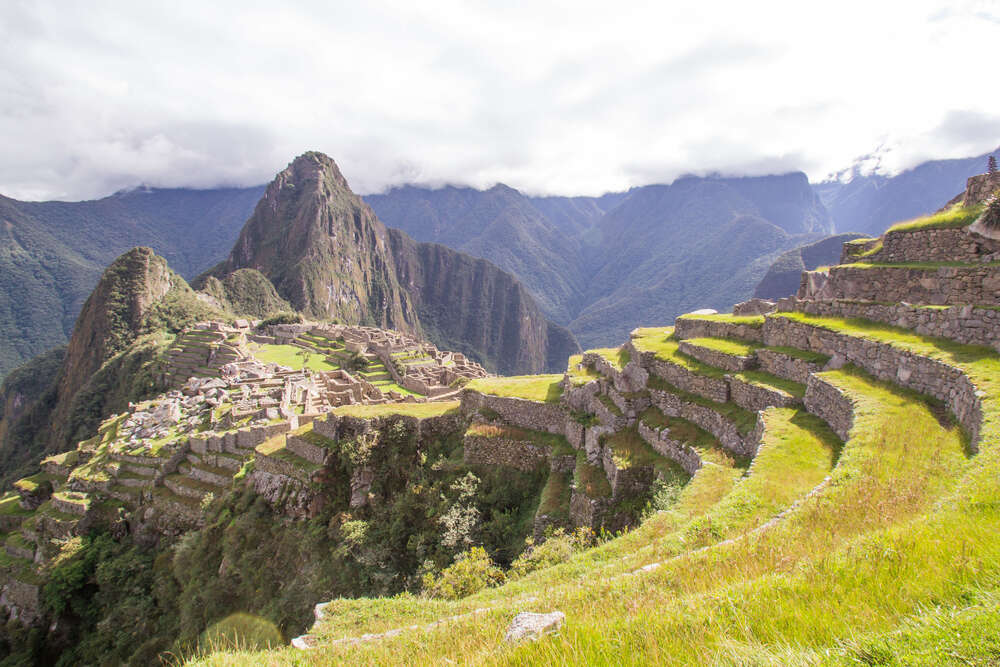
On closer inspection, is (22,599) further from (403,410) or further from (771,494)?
(771,494)

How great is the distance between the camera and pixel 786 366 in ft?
32.6

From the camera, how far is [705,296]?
17725 centimetres

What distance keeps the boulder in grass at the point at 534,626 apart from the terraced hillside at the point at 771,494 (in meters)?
0.08

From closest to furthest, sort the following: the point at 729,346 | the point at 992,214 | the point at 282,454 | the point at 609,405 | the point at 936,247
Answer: the point at 992,214, the point at 936,247, the point at 729,346, the point at 609,405, the point at 282,454

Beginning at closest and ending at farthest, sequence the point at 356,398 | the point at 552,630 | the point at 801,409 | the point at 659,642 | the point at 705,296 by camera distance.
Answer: the point at 659,642 → the point at 552,630 → the point at 801,409 → the point at 356,398 → the point at 705,296

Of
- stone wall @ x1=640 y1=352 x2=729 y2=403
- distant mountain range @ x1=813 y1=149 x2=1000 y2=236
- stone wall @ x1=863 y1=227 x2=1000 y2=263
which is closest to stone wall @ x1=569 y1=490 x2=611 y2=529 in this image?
stone wall @ x1=640 y1=352 x2=729 y2=403

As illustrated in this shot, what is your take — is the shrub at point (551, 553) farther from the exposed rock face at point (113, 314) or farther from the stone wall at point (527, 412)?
the exposed rock face at point (113, 314)

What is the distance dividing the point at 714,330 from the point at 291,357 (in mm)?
71004

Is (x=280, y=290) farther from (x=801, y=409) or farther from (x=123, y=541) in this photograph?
(x=801, y=409)

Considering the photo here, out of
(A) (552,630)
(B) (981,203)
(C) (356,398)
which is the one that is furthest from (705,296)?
(A) (552,630)

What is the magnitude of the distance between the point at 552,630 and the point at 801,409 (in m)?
7.46

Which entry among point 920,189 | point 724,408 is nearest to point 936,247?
point 724,408

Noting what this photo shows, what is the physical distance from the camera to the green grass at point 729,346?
11086mm

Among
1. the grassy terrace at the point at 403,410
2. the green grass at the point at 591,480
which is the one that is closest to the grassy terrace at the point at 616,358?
the green grass at the point at 591,480
